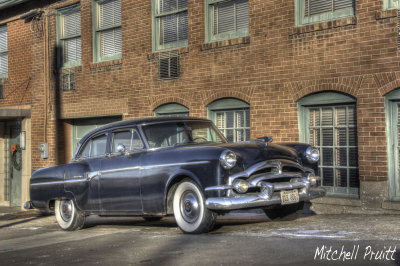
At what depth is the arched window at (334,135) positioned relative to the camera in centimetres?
1105

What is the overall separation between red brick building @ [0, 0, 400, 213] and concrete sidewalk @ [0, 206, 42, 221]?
0.43 m

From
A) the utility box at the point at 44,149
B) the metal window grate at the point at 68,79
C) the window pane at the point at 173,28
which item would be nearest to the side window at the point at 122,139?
the window pane at the point at 173,28

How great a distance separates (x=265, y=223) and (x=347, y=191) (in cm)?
296

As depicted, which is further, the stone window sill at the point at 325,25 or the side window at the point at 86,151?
the stone window sill at the point at 325,25

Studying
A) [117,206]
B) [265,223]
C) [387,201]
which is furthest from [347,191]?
[117,206]

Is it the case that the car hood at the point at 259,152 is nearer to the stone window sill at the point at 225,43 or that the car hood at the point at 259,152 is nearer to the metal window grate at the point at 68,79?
the stone window sill at the point at 225,43

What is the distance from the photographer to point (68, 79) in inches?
667

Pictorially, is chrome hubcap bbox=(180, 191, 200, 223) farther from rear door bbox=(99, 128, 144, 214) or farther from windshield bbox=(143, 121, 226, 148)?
windshield bbox=(143, 121, 226, 148)

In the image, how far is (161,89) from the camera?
47.3 feet

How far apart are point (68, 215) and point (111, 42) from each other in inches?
275

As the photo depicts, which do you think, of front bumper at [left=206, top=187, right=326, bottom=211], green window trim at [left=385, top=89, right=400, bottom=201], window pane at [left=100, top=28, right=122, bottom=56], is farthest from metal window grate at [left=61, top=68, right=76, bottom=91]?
front bumper at [left=206, top=187, right=326, bottom=211]

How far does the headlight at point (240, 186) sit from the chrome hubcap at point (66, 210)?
3.65m

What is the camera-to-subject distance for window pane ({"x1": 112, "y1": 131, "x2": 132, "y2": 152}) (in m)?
8.90

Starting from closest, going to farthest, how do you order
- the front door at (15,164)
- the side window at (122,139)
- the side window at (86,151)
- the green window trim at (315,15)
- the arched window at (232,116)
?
the side window at (122,139), the side window at (86,151), the green window trim at (315,15), the arched window at (232,116), the front door at (15,164)
